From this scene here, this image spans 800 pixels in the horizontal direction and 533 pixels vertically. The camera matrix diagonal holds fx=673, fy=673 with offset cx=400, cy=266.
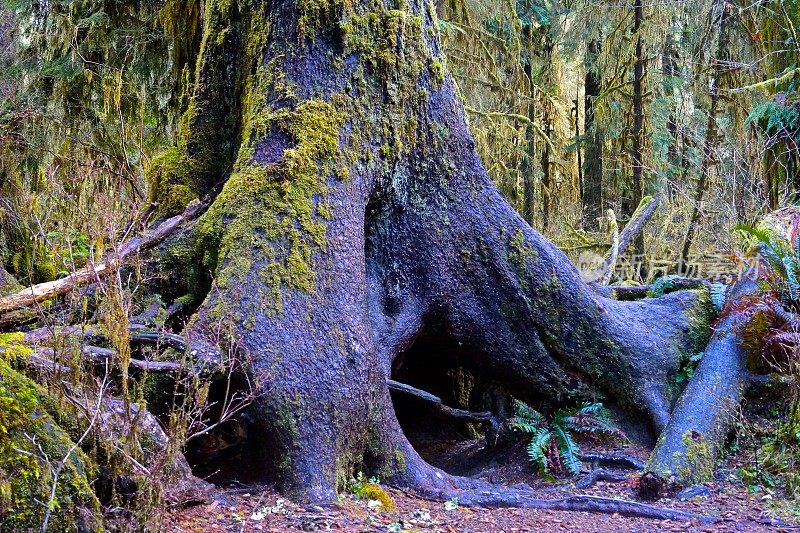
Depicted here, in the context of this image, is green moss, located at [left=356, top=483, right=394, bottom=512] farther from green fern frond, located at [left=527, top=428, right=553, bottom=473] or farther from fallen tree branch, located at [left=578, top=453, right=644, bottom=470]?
fallen tree branch, located at [left=578, top=453, right=644, bottom=470]

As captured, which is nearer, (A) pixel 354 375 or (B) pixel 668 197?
(A) pixel 354 375

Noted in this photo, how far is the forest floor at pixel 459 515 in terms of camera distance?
13.1 ft

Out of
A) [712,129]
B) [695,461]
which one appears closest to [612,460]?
[695,461]

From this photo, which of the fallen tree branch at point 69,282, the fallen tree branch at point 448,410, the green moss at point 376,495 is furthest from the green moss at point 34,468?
the fallen tree branch at point 448,410

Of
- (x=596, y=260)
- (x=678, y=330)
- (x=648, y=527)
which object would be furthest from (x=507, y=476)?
(x=596, y=260)

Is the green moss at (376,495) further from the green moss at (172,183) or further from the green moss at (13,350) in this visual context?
the green moss at (172,183)

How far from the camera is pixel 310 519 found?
162 inches

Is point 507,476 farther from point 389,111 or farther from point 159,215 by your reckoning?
point 159,215

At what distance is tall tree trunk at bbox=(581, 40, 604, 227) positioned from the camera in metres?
18.3

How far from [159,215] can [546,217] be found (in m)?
15.6

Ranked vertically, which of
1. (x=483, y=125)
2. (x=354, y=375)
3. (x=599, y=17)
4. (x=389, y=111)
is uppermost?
(x=599, y=17)


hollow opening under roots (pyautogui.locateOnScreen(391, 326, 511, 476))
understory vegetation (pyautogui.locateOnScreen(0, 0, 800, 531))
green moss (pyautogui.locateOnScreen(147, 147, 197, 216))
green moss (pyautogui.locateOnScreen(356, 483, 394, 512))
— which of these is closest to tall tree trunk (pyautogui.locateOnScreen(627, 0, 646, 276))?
understory vegetation (pyautogui.locateOnScreen(0, 0, 800, 531))

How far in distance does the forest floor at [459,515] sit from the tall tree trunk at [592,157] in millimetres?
13665

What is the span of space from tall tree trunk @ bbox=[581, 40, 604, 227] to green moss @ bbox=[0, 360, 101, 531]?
1685 cm
